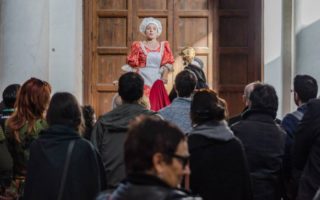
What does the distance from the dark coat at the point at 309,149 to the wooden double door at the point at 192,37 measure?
6.32 m

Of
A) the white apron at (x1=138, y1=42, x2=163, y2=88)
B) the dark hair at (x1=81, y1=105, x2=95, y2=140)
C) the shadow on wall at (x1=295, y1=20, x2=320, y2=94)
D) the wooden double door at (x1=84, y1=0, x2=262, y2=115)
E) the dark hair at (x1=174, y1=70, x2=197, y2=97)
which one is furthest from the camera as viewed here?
the wooden double door at (x1=84, y1=0, x2=262, y2=115)

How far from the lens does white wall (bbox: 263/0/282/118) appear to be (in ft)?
38.2

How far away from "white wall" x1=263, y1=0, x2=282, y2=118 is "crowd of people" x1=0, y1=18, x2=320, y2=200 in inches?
187

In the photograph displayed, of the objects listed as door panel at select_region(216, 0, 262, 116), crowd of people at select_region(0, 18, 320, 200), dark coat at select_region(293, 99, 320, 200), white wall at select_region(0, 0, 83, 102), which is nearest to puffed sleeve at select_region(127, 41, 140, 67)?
white wall at select_region(0, 0, 83, 102)

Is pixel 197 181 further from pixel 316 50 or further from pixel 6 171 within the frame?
pixel 316 50

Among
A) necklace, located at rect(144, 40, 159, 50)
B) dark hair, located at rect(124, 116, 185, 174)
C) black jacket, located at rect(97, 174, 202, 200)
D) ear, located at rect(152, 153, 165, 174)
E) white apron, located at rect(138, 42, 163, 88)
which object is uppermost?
necklace, located at rect(144, 40, 159, 50)

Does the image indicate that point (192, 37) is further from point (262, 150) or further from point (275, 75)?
point (262, 150)

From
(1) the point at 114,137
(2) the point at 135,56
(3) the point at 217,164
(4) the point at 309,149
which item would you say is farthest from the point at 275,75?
(3) the point at 217,164

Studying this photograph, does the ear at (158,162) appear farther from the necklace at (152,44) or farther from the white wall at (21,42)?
the necklace at (152,44)

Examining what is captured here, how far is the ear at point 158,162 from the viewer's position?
3578 millimetres

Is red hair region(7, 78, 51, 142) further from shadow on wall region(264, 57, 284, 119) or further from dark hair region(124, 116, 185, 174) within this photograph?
shadow on wall region(264, 57, 284, 119)

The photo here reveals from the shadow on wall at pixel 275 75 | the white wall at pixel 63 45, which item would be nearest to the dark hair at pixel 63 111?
the white wall at pixel 63 45

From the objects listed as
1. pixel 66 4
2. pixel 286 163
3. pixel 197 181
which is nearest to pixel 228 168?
pixel 197 181

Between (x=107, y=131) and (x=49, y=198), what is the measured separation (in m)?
0.90
